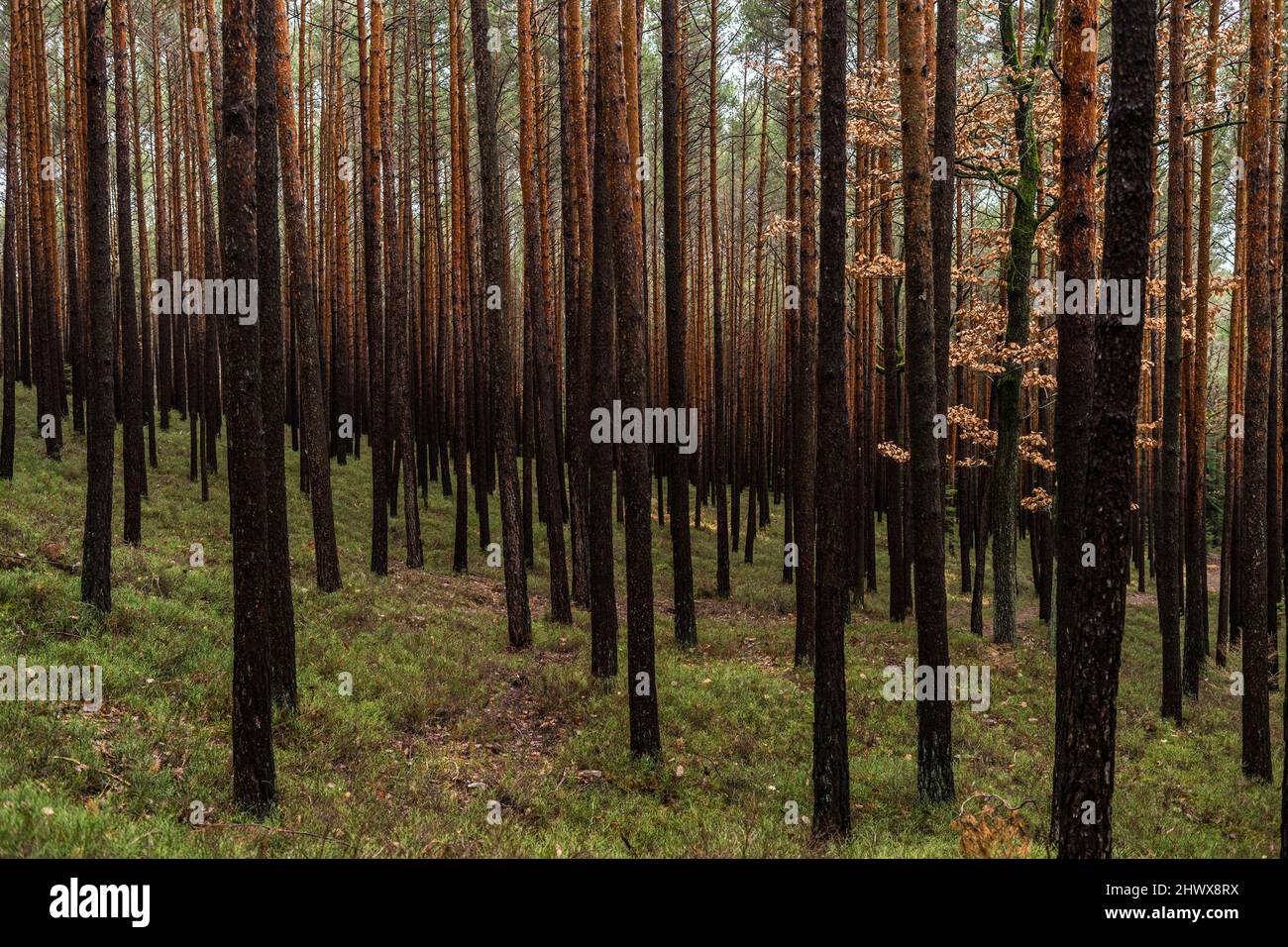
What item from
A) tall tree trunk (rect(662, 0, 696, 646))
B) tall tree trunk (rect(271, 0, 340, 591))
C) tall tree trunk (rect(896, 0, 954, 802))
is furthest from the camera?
tall tree trunk (rect(271, 0, 340, 591))

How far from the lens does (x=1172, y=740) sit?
11523 millimetres

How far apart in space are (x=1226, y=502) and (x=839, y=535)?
12142 millimetres

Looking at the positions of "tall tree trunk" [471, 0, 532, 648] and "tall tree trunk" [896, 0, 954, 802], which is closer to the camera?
"tall tree trunk" [896, 0, 954, 802]

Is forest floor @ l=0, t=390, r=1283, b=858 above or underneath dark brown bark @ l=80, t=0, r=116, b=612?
underneath

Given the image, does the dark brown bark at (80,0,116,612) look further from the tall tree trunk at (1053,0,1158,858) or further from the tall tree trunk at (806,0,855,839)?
the tall tree trunk at (1053,0,1158,858)

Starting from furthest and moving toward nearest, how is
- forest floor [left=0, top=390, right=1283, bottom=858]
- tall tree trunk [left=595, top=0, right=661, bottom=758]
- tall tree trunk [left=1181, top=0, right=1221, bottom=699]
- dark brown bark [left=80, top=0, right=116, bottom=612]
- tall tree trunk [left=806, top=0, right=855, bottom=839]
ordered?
tall tree trunk [left=1181, top=0, right=1221, bottom=699], dark brown bark [left=80, top=0, right=116, bottom=612], tall tree trunk [left=595, top=0, right=661, bottom=758], tall tree trunk [left=806, top=0, right=855, bottom=839], forest floor [left=0, top=390, right=1283, bottom=858]

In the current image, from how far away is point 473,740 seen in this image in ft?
29.5

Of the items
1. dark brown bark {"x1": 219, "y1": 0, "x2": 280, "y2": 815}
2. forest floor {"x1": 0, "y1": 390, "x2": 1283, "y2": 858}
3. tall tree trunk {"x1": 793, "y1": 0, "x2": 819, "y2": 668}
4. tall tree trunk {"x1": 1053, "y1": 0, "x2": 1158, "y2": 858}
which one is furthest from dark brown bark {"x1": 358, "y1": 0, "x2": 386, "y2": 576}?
tall tree trunk {"x1": 1053, "y1": 0, "x2": 1158, "y2": 858}

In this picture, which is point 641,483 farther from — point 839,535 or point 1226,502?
point 1226,502

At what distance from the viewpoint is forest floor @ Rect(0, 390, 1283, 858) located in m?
6.07

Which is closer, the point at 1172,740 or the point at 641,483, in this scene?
the point at 641,483

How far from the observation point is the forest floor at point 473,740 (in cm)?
607

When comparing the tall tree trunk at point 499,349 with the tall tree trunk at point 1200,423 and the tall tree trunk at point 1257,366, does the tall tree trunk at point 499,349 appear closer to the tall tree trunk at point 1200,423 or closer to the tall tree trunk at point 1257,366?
the tall tree trunk at point 1257,366
